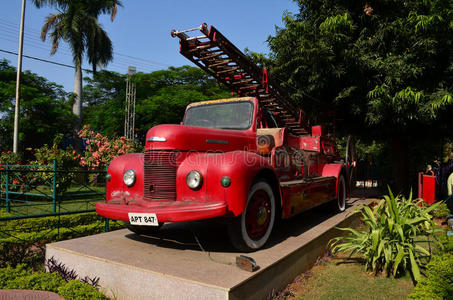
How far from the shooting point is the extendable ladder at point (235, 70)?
5.81m

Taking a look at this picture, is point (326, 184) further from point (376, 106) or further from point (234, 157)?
point (376, 106)

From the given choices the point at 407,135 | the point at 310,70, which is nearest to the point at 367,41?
the point at 310,70

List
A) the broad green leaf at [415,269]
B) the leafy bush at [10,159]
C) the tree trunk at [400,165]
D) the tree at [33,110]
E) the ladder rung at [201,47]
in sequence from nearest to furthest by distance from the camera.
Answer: the broad green leaf at [415,269] < the ladder rung at [201,47] < the tree trunk at [400,165] < the leafy bush at [10,159] < the tree at [33,110]

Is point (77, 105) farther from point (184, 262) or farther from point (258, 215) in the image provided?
point (184, 262)

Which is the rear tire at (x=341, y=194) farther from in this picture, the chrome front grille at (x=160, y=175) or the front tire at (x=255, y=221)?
the chrome front grille at (x=160, y=175)

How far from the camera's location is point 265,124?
5.44 m

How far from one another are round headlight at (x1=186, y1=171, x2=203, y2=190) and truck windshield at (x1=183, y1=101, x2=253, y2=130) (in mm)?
1531

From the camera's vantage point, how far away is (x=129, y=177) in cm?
426

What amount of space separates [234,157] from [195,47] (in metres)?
3.14

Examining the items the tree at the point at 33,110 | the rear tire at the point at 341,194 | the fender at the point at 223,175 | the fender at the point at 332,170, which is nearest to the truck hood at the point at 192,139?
the fender at the point at 223,175

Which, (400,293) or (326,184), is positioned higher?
(326,184)

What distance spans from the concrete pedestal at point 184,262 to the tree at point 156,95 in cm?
2066

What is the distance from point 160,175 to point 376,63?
25.8ft

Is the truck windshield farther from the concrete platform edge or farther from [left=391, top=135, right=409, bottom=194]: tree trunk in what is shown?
[left=391, top=135, right=409, bottom=194]: tree trunk
